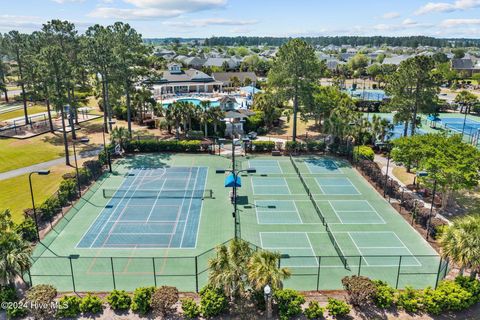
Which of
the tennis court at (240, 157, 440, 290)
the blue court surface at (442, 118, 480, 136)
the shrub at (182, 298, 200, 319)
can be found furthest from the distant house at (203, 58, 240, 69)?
the shrub at (182, 298, 200, 319)

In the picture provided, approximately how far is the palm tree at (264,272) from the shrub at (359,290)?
13.2 feet

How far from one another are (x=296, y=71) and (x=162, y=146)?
718 inches

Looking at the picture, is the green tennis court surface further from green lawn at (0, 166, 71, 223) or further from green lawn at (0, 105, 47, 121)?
green lawn at (0, 105, 47, 121)

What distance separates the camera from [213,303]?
59.7 feet

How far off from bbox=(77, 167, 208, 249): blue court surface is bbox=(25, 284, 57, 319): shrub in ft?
Answer: 22.8

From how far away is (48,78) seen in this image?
40.7 metres

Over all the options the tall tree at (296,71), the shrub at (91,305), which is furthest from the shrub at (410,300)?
the tall tree at (296,71)

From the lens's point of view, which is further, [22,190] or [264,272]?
[22,190]

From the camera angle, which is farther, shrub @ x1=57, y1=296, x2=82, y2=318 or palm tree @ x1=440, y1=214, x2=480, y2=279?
palm tree @ x1=440, y1=214, x2=480, y2=279

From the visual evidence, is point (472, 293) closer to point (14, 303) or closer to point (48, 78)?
point (14, 303)

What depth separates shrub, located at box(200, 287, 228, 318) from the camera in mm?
18188

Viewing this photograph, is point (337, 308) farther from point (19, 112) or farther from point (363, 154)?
point (19, 112)


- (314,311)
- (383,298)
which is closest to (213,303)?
(314,311)

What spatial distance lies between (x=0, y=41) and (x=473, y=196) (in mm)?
111424
